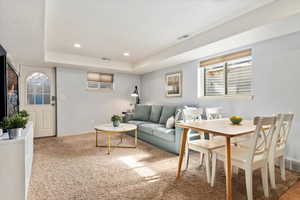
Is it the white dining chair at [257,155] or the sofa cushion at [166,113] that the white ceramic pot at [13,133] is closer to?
the white dining chair at [257,155]

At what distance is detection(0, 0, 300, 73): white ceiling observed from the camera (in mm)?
2025

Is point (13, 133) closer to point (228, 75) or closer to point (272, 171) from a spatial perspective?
point (272, 171)

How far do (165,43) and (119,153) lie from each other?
8.67ft

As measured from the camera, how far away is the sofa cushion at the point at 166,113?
4153 millimetres

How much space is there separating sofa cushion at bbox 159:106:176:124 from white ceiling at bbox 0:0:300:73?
1307 mm

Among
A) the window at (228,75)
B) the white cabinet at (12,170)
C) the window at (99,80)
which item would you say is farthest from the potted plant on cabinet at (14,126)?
the window at (99,80)

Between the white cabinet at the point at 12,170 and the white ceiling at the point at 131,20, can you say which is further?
the white ceiling at the point at 131,20

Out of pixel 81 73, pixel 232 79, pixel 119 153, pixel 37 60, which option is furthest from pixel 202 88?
pixel 37 60

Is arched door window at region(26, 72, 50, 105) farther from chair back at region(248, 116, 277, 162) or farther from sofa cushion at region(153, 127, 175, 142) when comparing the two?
chair back at region(248, 116, 277, 162)

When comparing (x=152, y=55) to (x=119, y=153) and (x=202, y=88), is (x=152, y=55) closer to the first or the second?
(x=202, y=88)

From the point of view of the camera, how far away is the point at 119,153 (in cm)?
324

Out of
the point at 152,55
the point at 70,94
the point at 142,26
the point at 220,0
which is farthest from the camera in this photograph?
the point at 70,94

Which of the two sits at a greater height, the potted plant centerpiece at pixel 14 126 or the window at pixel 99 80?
the window at pixel 99 80

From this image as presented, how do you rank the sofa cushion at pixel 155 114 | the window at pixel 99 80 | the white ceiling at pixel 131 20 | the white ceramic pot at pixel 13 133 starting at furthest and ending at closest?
the window at pixel 99 80, the sofa cushion at pixel 155 114, the white ceiling at pixel 131 20, the white ceramic pot at pixel 13 133
